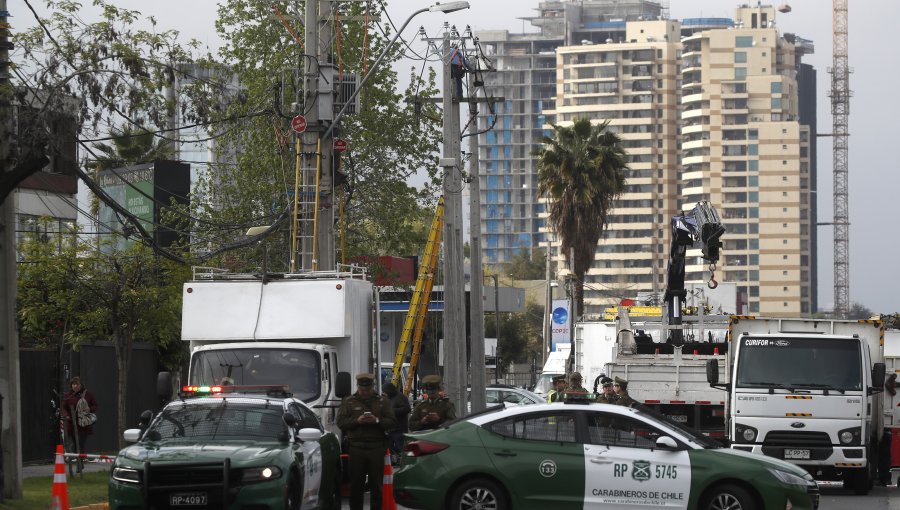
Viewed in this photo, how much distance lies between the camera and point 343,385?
18.0 meters

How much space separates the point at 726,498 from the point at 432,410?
15.8 feet

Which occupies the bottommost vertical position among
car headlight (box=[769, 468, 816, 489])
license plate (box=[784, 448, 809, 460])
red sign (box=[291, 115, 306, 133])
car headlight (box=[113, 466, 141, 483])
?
license plate (box=[784, 448, 809, 460])

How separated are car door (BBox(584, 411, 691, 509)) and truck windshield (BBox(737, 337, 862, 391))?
22.7 feet

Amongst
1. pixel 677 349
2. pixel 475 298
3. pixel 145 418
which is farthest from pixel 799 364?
pixel 475 298

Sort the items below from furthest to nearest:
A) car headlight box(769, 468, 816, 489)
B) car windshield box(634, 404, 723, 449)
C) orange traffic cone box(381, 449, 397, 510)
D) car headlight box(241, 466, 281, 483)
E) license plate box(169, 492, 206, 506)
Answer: orange traffic cone box(381, 449, 397, 510), car windshield box(634, 404, 723, 449), car headlight box(769, 468, 816, 489), car headlight box(241, 466, 281, 483), license plate box(169, 492, 206, 506)

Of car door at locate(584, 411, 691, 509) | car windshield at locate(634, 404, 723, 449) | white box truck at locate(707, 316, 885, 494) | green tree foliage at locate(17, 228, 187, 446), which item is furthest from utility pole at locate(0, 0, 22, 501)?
white box truck at locate(707, 316, 885, 494)

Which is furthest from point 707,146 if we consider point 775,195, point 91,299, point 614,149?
point 91,299

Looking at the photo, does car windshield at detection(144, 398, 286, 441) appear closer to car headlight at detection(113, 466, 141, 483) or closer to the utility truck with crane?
car headlight at detection(113, 466, 141, 483)

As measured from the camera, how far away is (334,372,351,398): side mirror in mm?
17984

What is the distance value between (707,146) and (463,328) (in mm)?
166363

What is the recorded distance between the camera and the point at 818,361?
2203cm

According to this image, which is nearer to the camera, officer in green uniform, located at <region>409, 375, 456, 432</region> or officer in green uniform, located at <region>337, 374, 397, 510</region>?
officer in green uniform, located at <region>337, 374, 397, 510</region>

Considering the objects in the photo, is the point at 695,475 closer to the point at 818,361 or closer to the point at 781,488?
the point at 781,488

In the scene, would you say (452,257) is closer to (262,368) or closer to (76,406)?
(76,406)
